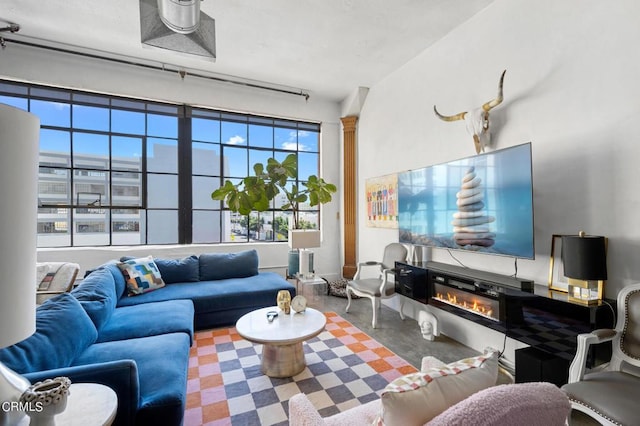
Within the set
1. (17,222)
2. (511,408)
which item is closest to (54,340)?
(17,222)

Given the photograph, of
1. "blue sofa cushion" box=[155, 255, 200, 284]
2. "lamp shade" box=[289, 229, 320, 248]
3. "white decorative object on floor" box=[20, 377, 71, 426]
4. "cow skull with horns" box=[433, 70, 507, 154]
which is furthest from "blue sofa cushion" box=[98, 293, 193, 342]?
Answer: "cow skull with horns" box=[433, 70, 507, 154]

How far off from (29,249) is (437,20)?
3747 millimetres

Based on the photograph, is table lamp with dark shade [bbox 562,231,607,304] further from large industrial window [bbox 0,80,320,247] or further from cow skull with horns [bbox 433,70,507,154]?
large industrial window [bbox 0,80,320,247]

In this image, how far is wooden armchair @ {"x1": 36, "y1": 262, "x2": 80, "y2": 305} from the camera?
278 cm

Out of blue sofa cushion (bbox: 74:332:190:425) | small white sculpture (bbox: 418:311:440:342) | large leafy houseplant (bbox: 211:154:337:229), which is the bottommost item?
small white sculpture (bbox: 418:311:440:342)

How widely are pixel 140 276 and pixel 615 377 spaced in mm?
3994

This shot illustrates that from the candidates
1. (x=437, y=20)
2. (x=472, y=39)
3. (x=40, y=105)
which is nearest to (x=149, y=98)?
(x=40, y=105)

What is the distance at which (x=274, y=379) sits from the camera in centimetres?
230

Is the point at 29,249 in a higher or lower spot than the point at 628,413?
higher

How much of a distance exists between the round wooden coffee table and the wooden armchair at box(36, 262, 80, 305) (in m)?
1.86

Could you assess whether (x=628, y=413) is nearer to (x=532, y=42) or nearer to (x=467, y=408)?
(x=467, y=408)

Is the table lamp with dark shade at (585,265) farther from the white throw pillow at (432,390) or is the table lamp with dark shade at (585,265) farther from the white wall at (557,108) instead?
the white throw pillow at (432,390)

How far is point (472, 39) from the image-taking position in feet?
9.77

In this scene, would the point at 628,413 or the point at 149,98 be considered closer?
the point at 628,413
